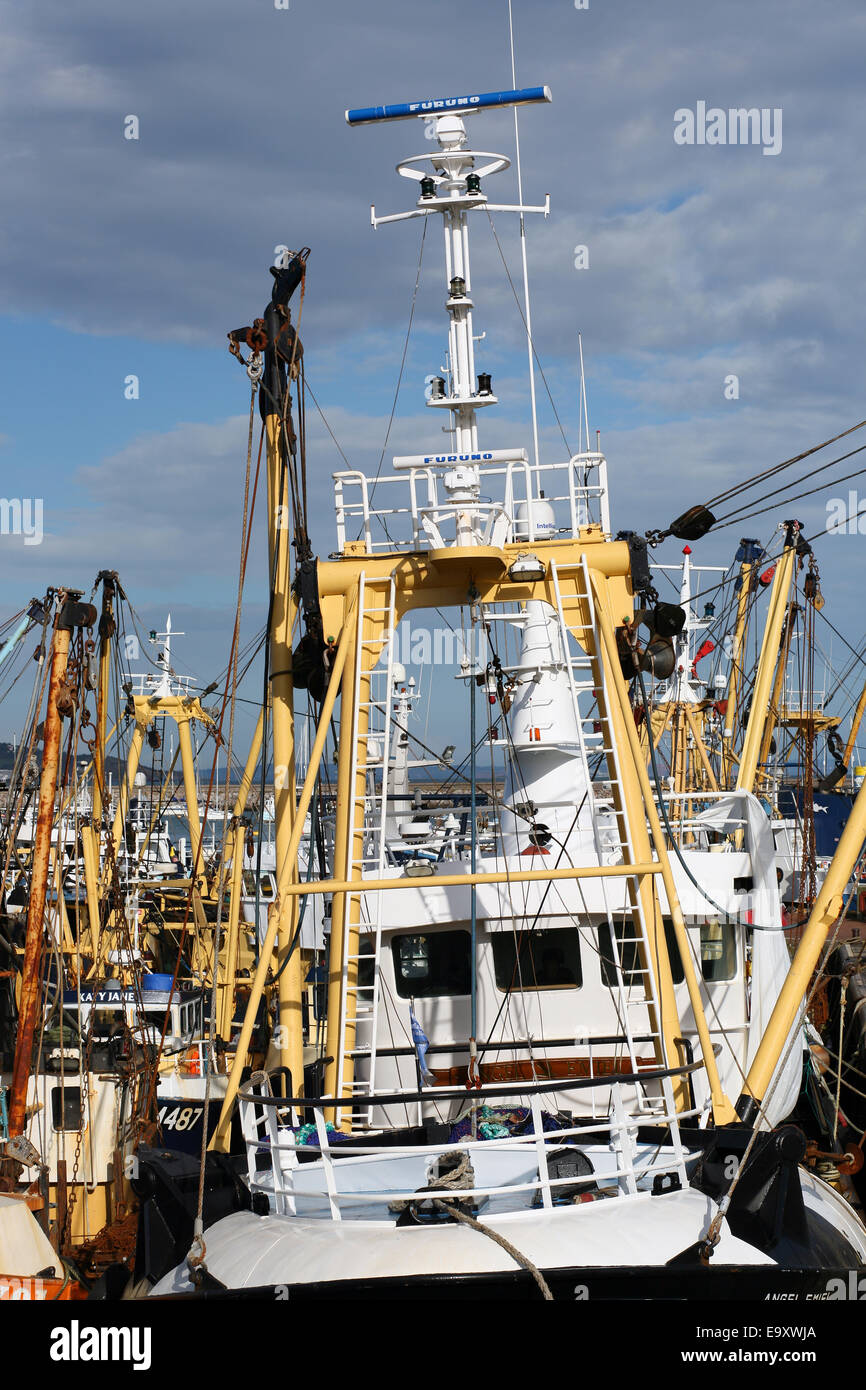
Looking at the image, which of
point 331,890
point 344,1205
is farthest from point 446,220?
point 344,1205

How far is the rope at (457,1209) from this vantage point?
7.48 meters

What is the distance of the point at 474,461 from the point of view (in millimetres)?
14078

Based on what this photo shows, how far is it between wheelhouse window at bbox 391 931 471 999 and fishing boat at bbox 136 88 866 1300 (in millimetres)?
31

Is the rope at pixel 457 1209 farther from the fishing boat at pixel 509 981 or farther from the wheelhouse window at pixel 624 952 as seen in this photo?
the wheelhouse window at pixel 624 952

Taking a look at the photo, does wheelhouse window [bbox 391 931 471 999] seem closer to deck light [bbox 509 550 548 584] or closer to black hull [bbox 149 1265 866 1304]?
deck light [bbox 509 550 548 584]

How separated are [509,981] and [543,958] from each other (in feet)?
1.46

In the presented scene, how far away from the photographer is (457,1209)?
27.9 ft

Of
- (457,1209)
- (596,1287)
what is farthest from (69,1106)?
(596,1287)

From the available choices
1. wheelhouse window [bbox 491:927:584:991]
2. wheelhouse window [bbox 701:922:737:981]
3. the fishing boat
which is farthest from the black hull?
wheelhouse window [bbox 701:922:737:981]

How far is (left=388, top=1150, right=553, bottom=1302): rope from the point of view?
748cm

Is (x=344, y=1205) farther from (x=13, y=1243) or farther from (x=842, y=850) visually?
(x=842, y=850)

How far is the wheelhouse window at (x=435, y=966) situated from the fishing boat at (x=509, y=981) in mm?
31

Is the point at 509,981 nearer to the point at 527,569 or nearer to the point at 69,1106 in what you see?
the point at 527,569
